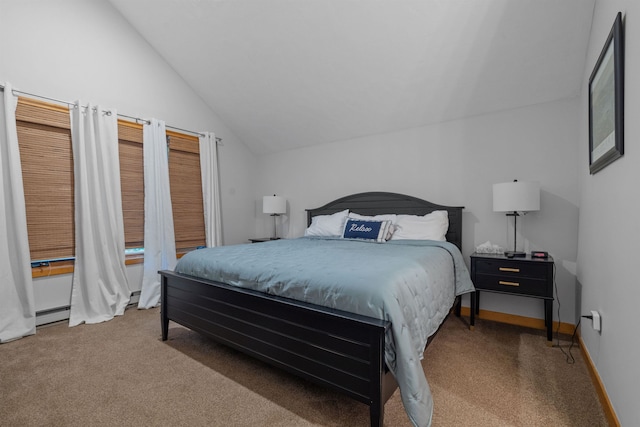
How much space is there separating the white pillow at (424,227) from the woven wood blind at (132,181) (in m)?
2.94

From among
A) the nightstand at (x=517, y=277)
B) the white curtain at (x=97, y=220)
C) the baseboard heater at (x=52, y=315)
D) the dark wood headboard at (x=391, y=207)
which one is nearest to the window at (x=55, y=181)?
the white curtain at (x=97, y=220)

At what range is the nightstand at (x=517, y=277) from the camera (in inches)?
93.7

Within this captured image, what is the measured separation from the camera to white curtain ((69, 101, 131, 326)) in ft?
9.90

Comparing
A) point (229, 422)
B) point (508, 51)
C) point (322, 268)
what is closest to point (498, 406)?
point (322, 268)

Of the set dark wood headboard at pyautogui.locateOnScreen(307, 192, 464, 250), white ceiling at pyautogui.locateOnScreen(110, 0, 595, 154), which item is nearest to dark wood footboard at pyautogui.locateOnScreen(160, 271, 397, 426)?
dark wood headboard at pyautogui.locateOnScreen(307, 192, 464, 250)

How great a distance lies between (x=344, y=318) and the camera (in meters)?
Answer: 1.45

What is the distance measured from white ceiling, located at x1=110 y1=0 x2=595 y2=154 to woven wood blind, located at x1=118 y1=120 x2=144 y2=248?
3.66 feet

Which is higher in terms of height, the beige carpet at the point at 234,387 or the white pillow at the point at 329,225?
the white pillow at the point at 329,225

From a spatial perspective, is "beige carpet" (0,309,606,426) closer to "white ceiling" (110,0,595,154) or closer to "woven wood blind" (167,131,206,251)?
"woven wood blind" (167,131,206,251)

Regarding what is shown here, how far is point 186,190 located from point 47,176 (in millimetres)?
1435

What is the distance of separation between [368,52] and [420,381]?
2.73 meters

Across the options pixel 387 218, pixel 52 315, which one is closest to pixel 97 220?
pixel 52 315

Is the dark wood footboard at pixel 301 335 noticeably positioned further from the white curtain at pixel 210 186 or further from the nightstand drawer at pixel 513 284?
the white curtain at pixel 210 186

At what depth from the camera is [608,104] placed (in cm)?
162
